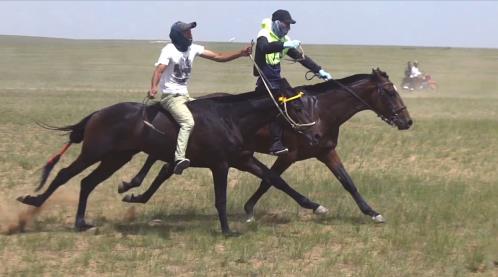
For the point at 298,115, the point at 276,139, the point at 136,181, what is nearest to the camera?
the point at 298,115

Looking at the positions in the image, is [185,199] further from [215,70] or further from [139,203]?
[215,70]

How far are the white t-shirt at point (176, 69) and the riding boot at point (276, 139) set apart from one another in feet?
4.17

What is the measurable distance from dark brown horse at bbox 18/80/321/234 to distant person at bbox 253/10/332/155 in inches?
13.5

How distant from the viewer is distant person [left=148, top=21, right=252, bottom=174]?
8.93 metres

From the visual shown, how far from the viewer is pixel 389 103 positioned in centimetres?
1024

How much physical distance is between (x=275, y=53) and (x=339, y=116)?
47.9 inches

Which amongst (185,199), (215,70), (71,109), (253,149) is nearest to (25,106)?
(71,109)

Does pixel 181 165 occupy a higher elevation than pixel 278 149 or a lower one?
lower

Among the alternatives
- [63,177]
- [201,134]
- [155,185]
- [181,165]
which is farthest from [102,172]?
[201,134]

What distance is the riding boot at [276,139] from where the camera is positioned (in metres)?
9.71

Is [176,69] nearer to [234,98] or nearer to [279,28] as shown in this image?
[234,98]

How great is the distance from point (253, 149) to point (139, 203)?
2161 millimetres

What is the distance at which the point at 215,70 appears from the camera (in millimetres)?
60969

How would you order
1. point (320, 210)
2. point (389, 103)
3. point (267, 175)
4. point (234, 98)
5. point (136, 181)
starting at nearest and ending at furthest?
point (234, 98), point (267, 175), point (320, 210), point (389, 103), point (136, 181)
